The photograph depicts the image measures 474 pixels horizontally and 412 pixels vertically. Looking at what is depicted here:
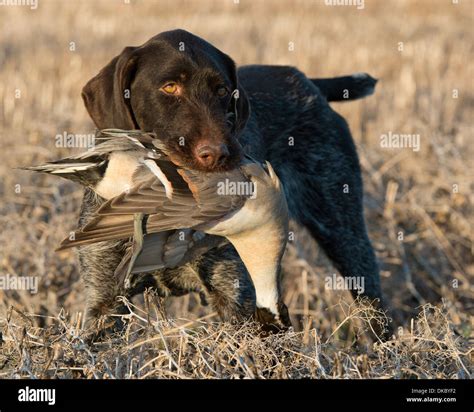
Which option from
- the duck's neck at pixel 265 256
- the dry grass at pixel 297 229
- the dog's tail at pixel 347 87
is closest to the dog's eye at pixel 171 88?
the duck's neck at pixel 265 256

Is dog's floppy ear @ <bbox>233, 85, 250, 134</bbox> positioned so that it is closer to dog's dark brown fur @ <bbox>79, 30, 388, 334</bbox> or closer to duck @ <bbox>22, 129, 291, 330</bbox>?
dog's dark brown fur @ <bbox>79, 30, 388, 334</bbox>

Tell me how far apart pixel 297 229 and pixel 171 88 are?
2392 mm

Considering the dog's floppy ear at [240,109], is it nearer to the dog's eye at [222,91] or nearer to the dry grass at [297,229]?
the dog's eye at [222,91]

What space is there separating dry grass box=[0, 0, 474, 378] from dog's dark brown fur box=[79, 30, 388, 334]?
29 centimetres

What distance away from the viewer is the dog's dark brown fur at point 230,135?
13.6ft

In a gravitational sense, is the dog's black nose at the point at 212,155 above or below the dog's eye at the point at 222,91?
below

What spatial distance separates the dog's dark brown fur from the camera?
4.15 m

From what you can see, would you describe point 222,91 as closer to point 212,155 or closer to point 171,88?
point 171,88

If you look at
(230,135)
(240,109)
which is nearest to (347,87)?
(240,109)

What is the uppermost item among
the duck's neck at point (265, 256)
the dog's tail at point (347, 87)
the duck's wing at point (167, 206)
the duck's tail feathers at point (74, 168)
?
the dog's tail at point (347, 87)

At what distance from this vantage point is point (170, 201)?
3.60 meters

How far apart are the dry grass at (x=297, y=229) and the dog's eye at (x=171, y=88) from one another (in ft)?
3.11

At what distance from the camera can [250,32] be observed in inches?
527
